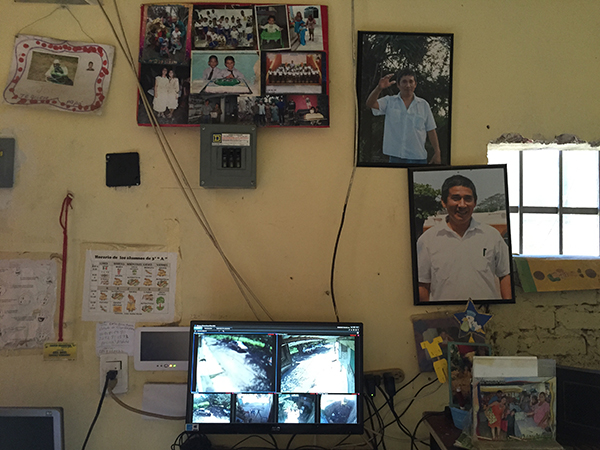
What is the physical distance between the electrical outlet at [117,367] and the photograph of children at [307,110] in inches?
45.5

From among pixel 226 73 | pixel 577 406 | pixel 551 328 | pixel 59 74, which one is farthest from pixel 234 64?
pixel 577 406

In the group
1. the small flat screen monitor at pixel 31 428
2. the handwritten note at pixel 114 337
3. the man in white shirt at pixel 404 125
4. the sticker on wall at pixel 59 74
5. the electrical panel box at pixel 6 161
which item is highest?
the sticker on wall at pixel 59 74

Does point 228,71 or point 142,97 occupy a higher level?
point 228,71

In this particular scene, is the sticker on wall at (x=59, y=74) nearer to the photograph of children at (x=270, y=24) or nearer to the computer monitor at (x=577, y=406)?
the photograph of children at (x=270, y=24)

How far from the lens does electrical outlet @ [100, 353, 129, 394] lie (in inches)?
63.6

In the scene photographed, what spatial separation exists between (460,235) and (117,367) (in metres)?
1.48

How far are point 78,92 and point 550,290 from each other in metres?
2.08

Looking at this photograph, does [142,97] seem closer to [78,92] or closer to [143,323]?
[78,92]

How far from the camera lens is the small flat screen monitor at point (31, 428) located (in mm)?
1384

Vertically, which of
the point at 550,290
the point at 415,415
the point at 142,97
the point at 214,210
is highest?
the point at 142,97

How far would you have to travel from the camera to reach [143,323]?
1.63 m

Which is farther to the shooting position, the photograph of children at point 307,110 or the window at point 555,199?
the window at point 555,199

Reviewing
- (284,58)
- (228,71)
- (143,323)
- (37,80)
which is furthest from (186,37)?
(143,323)

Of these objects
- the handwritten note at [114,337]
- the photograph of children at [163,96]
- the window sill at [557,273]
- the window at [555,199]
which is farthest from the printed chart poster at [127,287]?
the window at [555,199]
